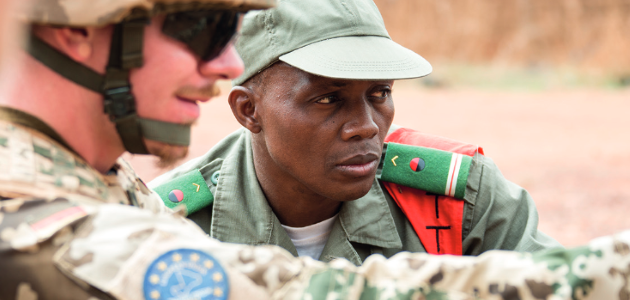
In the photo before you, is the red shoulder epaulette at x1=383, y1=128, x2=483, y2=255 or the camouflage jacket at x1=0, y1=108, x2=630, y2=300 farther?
the red shoulder epaulette at x1=383, y1=128, x2=483, y2=255

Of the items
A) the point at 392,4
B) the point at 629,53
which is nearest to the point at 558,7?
the point at 629,53

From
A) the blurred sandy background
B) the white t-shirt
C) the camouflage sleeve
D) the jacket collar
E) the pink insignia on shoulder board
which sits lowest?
the blurred sandy background

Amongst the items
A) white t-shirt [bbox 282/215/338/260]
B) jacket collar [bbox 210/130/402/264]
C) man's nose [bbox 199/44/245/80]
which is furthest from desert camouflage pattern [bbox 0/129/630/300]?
white t-shirt [bbox 282/215/338/260]

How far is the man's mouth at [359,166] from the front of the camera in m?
2.78

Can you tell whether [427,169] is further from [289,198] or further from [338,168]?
[289,198]

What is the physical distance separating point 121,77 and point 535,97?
17.6 metres

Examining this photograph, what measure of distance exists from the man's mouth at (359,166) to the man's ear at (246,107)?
52 cm

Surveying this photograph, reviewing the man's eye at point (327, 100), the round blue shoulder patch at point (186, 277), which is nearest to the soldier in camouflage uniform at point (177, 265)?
the round blue shoulder patch at point (186, 277)

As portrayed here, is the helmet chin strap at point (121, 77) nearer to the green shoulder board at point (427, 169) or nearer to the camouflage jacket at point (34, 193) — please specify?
the camouflage jacket at point (34, 193)

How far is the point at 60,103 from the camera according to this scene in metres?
1.65

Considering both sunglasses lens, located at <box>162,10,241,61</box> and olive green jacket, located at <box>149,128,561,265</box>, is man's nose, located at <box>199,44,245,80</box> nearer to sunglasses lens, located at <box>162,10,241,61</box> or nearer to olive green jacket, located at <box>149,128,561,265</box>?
sunglasses lens, located at <box>162,10,241,61</box>

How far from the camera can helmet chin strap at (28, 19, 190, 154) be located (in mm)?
1630

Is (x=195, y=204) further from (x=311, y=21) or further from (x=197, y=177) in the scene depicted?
(x=311, y=21)

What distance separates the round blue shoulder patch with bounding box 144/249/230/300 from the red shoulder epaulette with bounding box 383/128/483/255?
1.72 m
